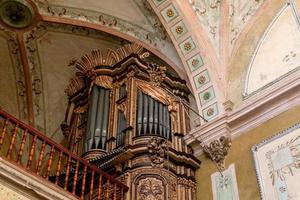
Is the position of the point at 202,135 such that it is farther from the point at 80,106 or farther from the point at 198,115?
the point at 80,106

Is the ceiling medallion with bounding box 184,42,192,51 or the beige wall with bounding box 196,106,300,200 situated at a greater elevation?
the ceiling medallion with bounding box 184,42,192,51

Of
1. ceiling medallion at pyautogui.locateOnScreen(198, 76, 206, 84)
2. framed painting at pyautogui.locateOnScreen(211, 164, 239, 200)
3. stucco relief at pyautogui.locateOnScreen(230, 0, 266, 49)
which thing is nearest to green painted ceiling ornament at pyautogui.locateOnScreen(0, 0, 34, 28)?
ceiling medallion at pyautogui.locateOnScreen(198, 76, 206, 84)

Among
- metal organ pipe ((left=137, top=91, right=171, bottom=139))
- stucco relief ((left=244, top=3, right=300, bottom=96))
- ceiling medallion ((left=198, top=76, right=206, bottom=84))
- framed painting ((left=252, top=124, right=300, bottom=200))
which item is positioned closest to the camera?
framed painting ((left=252, top=124, right=300, bottom=200))

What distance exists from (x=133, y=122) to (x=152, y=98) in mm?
652

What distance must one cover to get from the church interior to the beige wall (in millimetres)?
19

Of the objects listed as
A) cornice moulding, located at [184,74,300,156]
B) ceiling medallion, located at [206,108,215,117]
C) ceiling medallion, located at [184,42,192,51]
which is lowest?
cornice moulding, located at [184,74,300,156]

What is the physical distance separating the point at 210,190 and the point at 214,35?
→ 2.96m

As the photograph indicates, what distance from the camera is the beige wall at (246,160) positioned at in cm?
771

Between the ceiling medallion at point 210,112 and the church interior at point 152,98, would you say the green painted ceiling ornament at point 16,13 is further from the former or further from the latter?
the ceiling medallion at point 210,112

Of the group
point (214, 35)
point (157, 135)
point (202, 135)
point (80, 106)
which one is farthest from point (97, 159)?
point (214, 35)

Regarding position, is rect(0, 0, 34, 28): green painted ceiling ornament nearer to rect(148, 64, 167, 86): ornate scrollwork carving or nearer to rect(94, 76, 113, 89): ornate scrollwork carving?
rect(94, 76, 113, 89): ornate scrollwork carving

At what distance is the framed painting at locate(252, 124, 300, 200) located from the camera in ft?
23.7

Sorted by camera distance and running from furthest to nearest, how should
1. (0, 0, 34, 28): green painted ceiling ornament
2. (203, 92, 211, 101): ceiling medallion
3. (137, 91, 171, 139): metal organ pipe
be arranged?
(0, 0, 34, 28): green painted ceiling ornament
(203, 92, 211, 101): ceiling medallion
(137, 91, 171, 139): metal organ pipe

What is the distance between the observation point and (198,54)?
383 inches
